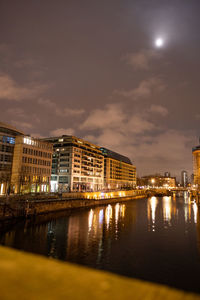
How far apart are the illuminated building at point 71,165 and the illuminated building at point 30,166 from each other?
83.5 feet

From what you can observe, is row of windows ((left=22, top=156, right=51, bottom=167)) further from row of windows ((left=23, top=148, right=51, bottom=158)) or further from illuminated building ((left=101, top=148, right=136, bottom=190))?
illuminated building ((left=101, top=148, right=136, bottom=190))

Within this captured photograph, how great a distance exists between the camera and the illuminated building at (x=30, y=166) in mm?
70750

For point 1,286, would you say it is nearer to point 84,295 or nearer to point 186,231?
point 84,295

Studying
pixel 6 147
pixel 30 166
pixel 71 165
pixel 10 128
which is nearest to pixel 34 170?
pixel 30 166

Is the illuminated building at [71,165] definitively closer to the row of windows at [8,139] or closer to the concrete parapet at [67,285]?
the row of windows at [8,139]

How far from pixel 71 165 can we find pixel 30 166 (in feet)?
126

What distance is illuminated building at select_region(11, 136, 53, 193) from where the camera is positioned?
70750mm

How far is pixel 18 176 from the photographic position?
228 feet

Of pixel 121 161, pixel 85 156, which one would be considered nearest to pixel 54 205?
pixel 85 156

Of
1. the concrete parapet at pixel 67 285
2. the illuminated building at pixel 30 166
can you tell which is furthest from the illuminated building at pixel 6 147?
the concrete parapet at pixel 67 285

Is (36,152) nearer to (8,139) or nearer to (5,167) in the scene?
(8,139)

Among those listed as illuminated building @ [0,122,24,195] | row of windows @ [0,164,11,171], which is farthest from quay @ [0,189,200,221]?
illuminated building @ [0,122,24,195]

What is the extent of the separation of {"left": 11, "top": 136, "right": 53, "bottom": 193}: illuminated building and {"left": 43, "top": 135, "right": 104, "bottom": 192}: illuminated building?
1002 inches

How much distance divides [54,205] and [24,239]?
3016 centimetres
